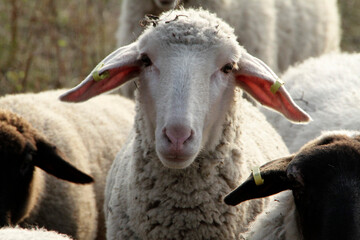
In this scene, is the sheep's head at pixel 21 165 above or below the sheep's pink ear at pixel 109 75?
below

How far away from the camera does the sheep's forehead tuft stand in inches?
137

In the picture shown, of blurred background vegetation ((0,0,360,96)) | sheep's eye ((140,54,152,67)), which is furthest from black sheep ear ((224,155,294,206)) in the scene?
blurred background vegetation ((0,0,360,96))

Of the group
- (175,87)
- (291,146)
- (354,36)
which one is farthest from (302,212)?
(354,36)

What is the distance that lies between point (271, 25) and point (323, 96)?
1.86 metres

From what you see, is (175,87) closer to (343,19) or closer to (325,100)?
(325,100)

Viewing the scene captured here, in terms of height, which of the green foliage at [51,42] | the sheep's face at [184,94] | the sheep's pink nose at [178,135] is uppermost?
the green foliage at [51,42]

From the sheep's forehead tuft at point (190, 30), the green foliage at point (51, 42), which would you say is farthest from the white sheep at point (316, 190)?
the green foliage at point (51, 42)

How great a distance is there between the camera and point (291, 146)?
16.3 ft

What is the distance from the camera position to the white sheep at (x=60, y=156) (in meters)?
4.14

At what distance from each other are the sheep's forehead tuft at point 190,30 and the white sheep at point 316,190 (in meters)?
0.77

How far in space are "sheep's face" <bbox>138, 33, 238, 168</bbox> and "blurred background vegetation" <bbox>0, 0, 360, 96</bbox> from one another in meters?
3.62

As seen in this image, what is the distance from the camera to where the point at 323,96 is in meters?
5.16

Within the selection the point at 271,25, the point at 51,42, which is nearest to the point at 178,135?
the point at 271,25

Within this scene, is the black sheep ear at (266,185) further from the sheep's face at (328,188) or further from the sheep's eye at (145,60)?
the sheep's eye at (145,60)
